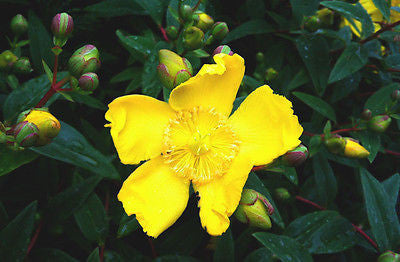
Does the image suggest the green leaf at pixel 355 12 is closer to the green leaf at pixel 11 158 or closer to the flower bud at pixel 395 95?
the flower bud at pixel 395 95

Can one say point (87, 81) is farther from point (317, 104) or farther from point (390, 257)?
point (390, 257)

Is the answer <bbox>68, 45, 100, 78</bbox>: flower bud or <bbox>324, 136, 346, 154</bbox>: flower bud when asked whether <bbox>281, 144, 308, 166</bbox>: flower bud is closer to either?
<bbox>324, 136, 346, 154</bbox>: flower bud

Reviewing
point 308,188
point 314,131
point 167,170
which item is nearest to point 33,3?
point 167,170

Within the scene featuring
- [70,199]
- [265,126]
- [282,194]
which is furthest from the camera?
[282,194]

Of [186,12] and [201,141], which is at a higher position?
[186,12]

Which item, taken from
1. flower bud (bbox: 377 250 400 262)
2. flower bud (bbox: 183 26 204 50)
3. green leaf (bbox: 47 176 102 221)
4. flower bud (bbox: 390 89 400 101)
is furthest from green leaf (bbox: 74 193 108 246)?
flower bud (bbox: 390 89 400 101)

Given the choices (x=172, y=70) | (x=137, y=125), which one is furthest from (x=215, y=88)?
(x=137, y=125)

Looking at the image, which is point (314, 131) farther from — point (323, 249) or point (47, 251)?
point (47, 251)

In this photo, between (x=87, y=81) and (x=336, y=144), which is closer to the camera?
(x=87, y=81)
